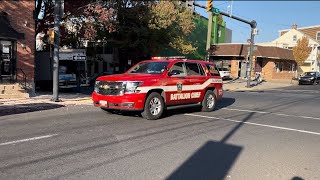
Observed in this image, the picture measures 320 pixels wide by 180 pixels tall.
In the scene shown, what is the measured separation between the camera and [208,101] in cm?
1323

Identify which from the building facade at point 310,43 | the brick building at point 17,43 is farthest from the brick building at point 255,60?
the brick building at point 17,43

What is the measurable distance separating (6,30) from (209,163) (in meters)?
13.0

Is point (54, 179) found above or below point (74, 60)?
below

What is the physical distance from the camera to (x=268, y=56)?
153 feet

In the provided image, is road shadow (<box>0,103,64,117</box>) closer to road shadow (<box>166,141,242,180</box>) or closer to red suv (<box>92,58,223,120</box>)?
red suv (<box>92,58,223,120</box>)

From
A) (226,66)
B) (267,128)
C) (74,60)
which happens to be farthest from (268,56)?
(267,128)

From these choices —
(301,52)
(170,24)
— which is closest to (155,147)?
(170,24)

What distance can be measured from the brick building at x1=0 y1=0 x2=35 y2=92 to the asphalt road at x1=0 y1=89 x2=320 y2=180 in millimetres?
6524

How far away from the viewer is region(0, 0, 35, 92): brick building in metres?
16.9

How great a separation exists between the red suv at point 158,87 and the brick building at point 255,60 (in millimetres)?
33615

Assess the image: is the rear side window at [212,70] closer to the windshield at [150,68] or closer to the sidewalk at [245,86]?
the windshield at [150,68]

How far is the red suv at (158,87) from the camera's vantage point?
1051 cm

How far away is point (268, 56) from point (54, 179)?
145ft

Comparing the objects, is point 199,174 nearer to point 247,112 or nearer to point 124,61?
point 247,112
